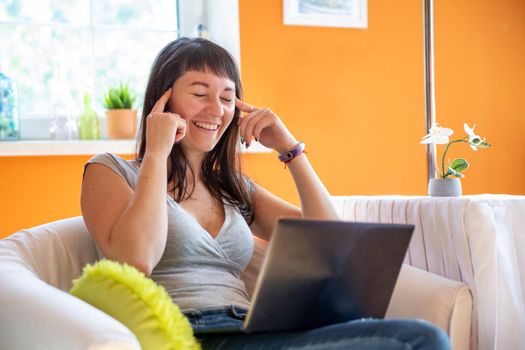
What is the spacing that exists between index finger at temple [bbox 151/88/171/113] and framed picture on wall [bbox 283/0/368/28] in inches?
49.4

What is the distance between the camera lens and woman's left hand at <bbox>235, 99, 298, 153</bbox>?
1.90 m

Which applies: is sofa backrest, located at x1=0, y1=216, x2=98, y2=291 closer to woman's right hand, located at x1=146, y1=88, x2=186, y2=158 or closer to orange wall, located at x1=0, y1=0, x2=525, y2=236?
woman's right hand, located at x1=146, y1=88, x2=186, y2=158

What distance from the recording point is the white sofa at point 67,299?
3.68 feet

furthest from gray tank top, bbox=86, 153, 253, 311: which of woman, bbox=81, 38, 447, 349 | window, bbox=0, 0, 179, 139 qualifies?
window, bbox=0, 0, 179, 139

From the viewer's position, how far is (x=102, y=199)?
161cm

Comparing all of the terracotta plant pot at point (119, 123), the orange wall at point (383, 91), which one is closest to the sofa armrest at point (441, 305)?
the orange wall at point (383, 91)

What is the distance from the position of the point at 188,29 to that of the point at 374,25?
76 centimetres

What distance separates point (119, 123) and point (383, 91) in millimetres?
1093

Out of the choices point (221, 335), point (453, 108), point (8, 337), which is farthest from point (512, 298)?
point (453, 108)

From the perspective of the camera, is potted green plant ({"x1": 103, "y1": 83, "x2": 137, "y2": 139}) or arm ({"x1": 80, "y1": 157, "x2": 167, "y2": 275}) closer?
arm ({"x1": 80, "y1": 157, "x2": 167, "y2": 275})

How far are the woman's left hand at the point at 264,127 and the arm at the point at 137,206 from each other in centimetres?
24

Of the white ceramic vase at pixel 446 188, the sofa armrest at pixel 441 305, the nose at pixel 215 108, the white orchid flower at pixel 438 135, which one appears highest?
the nose at pixel 215 108

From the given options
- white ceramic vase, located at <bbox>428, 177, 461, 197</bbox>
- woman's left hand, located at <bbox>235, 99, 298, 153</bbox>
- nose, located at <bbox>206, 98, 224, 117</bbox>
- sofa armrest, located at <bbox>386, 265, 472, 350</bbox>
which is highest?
nose, located at <bbox>206, 98, 224, 117</bbox>

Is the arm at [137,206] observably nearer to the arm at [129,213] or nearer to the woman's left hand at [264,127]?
the arm at [129,213]
